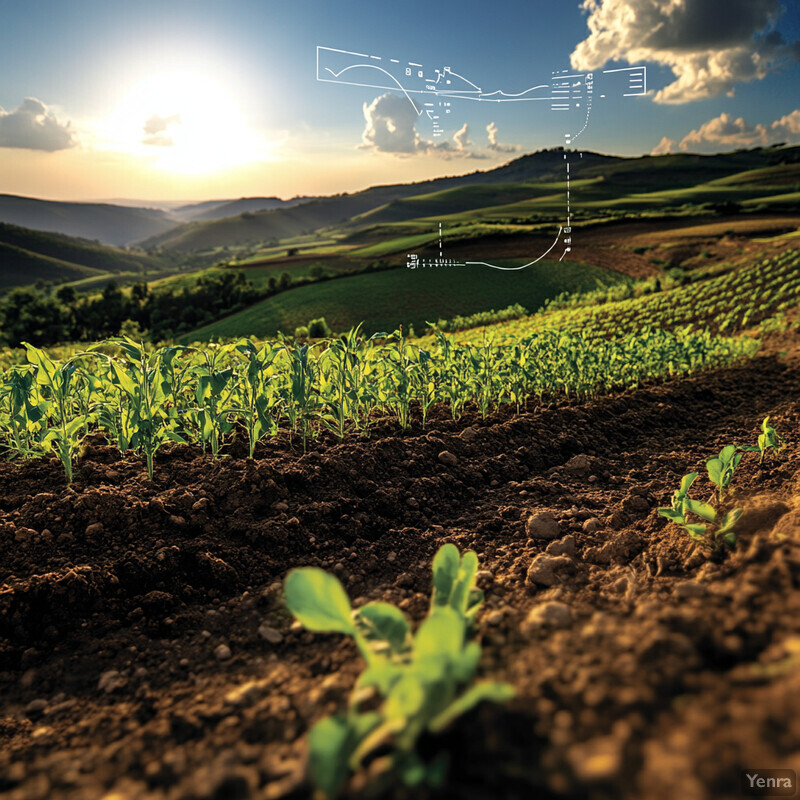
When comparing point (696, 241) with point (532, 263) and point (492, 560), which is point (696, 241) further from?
point (492, 560)

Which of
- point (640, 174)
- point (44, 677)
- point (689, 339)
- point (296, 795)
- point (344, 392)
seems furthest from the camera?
point (640, 174)

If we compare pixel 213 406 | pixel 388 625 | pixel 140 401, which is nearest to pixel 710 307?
pixel 213 406

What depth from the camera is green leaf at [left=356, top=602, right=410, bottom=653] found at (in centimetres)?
135

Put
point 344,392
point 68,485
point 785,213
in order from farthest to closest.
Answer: point 785,213 < point 344,392 < point 68,485

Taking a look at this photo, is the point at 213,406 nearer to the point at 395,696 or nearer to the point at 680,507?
the point at 680,507

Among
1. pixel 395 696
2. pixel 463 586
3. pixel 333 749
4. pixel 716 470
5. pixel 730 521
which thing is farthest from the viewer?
pixel 716 470

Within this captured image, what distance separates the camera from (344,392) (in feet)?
14.1

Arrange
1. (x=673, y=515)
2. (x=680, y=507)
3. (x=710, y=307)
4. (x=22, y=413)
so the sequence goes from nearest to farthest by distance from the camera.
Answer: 1. (x=673, y=515)
2. (x=680, y=507)
3. (x=22, y=413)
4. (x=710, y=307)

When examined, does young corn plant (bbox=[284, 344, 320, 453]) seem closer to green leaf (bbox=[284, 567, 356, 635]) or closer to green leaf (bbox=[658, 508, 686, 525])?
green leaf (bbox=[658, 508, 686, 525])

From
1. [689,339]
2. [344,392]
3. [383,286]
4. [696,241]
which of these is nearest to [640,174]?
[696,241]

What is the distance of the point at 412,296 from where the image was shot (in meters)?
31.9

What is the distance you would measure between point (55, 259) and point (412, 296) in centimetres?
13917

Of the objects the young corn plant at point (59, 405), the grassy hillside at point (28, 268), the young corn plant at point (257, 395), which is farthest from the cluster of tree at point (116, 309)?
the grassy hillside at point (28, 268)

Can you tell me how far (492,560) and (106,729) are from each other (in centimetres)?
189
